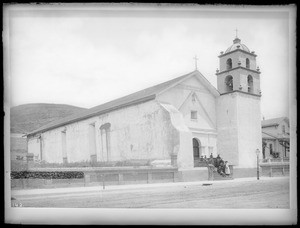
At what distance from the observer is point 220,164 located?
24.6ft

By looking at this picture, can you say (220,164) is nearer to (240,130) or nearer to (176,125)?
(240,130)

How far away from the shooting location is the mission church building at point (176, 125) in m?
7.40

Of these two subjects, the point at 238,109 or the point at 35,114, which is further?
the point at 238,109

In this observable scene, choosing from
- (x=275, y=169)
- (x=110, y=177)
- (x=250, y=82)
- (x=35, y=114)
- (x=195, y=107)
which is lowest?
(x=110, y=177)

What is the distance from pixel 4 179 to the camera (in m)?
7.01

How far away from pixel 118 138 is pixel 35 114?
4.73 feet

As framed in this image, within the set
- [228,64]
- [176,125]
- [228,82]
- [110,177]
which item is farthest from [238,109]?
[110,177]

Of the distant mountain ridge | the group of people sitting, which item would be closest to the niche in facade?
the distant mountain ridge

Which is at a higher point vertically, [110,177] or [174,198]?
[110,177]

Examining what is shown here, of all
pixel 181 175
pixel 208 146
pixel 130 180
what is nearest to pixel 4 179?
pixel 130 180

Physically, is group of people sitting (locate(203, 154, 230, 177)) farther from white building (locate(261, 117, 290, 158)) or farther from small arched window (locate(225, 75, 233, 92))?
small arched window (locate(225, 75, 233, 92))

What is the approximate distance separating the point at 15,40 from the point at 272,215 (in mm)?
4938

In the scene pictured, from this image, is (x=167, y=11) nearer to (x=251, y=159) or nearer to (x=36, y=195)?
(x=251, y=159)

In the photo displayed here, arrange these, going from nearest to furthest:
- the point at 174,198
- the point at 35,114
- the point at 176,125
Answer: the point at 174,198 < the point at 35,114 < the point at 176,125
